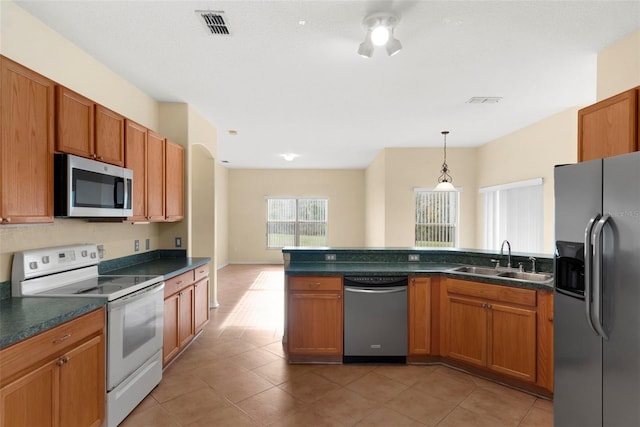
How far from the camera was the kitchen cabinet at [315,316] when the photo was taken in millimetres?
3062

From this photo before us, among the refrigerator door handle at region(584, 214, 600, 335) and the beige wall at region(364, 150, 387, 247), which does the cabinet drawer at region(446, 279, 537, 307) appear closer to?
the refrigerator door handle at region(584, 214, 600, 335)

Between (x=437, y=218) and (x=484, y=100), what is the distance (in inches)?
125

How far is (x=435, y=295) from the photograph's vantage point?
307 centimetres

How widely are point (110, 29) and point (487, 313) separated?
3813 mm

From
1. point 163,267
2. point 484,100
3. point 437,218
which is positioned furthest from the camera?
point 437,218

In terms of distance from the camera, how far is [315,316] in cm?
307

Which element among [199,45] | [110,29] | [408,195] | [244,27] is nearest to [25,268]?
[110,29]

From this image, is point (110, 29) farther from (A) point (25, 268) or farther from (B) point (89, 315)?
(B) point (89, 315)

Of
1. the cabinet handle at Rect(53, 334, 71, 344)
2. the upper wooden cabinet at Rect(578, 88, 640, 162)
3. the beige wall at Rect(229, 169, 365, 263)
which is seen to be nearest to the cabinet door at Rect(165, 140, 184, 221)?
the cabinet handle at Rect(53, 334, 71, 344)

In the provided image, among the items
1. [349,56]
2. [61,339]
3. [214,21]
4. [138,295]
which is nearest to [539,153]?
[349,56]

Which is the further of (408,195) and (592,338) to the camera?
(408,195)

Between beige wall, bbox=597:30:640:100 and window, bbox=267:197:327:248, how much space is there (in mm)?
7170

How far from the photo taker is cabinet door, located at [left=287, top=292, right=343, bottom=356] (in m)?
3.06

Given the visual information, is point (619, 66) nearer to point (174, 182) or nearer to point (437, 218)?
point (437, 218)
